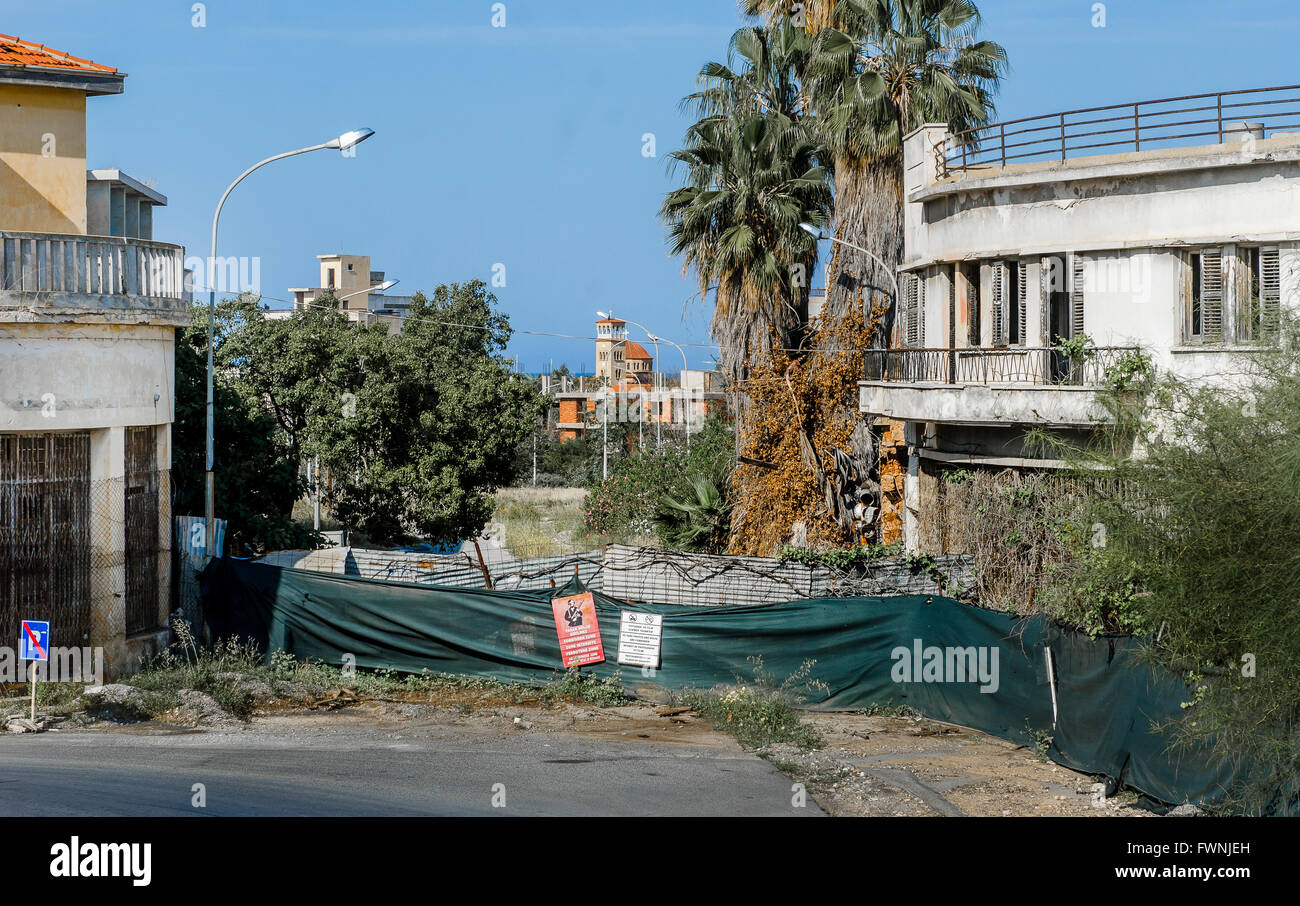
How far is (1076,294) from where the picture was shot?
Answer: 20.0 meters

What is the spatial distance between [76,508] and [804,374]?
52.2 ft

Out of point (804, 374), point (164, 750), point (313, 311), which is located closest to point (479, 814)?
point (164, 750)

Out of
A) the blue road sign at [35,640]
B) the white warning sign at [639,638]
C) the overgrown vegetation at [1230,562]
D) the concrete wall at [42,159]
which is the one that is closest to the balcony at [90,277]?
the concrete wall at [42,159]

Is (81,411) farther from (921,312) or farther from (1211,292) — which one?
(1211,292)

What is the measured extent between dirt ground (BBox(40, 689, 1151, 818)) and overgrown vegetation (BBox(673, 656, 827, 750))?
0.20 meters

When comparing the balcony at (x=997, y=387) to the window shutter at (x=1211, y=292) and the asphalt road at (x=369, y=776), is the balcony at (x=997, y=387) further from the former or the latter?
the asphalt road at (x=369, y=776)

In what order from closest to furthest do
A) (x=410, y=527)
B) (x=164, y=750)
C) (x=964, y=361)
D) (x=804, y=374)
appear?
(x=164, y=750), (x=964, y=361), (x=804, y=374), (x=410, y=527)

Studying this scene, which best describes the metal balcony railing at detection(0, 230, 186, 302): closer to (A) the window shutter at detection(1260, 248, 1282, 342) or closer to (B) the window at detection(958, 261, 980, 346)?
(B) the window at detection(958, 261, 980, 346)

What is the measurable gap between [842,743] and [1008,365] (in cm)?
747

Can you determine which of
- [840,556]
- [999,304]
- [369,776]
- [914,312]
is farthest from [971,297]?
[369,776]

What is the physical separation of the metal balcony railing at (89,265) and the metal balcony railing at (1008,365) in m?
11.9

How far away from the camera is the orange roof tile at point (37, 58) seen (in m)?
20.8

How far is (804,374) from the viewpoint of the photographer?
29.1m

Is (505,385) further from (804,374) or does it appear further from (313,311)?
(313,311)
